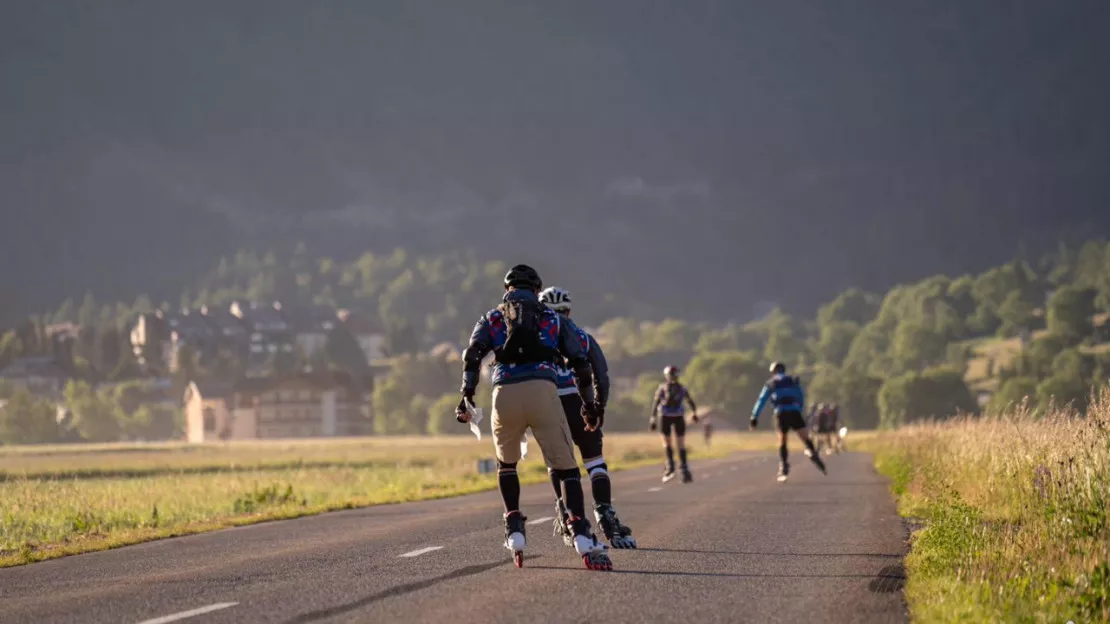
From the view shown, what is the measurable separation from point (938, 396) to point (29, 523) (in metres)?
167

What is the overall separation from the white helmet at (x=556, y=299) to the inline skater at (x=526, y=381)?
102 cm

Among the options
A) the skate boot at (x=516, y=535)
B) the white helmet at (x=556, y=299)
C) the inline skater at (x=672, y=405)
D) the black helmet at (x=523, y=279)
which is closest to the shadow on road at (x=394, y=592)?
the skate boot at (x=516, y=535)

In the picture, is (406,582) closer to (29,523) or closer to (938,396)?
(29,523)

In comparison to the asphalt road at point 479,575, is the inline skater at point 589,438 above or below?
above

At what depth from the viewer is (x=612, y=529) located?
13703mm

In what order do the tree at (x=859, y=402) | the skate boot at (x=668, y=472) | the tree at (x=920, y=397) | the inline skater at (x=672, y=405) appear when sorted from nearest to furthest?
the inline skater at (x=672, y=405), the skate boot at (x=668, y=472), the tree at (x=920, y=397), the tree at (x=859, y=402)

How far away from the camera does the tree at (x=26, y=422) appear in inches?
7160

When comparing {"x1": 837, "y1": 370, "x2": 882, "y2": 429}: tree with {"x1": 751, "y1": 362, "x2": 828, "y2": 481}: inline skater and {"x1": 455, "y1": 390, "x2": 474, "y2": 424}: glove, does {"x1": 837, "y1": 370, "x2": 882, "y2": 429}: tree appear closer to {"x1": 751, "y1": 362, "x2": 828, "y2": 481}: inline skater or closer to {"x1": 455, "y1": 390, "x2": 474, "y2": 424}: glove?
{"x1": 751, "y1": 362, "x2": 828, "y2": 481}: inline skater

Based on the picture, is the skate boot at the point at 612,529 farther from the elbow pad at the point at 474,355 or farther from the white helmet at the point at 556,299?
the elbow pad at the point at 474,355

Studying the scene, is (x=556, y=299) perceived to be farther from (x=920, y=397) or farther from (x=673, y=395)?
(x=920, y=397)

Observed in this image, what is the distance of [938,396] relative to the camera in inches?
7032

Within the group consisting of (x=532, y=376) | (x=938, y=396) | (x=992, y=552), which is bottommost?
(x=992, y=552)

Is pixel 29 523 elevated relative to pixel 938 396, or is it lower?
lower

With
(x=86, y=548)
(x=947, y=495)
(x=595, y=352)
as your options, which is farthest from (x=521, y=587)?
(x=947, y=495)
